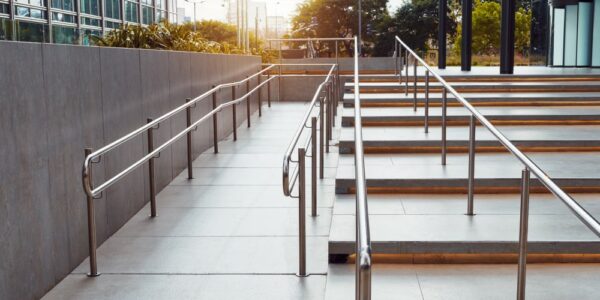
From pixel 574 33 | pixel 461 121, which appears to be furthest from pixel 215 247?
pixel 574 33

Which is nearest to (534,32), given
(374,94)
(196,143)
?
(374,94)

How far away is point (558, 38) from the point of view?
899 inches

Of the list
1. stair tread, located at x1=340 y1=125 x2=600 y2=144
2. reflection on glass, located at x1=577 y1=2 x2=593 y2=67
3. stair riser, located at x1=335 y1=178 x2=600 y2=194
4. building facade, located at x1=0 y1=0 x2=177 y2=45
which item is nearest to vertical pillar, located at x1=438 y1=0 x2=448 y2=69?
reflection on glass, located at x1=577 y1=2 x2=593 y2=67

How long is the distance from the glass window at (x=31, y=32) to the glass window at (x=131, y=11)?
71.9 feet

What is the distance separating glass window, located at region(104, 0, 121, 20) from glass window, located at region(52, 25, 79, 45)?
56.6 feet

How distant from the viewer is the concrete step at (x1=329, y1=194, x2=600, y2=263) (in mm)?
4711

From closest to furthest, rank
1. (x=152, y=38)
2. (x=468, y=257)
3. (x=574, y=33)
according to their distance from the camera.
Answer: (x=468, y=257) → (x=152, y=38) → (x=574, y=33)

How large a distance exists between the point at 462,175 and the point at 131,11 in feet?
80.2

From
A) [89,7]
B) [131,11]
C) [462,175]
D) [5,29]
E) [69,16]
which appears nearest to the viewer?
[5,29]

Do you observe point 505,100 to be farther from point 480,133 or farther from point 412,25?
point 412,25

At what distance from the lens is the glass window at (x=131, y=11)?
2741 centimetres

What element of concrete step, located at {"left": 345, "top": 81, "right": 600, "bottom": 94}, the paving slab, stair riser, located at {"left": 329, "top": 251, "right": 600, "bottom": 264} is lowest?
the paving slab

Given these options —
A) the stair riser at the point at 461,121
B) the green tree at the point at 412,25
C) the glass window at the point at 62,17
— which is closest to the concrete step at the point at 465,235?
the stair riser at the point at 461,121

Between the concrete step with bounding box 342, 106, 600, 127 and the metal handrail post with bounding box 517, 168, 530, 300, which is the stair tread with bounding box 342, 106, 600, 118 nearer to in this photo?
the concrete step with bounding box 342, 106, 600, 127
